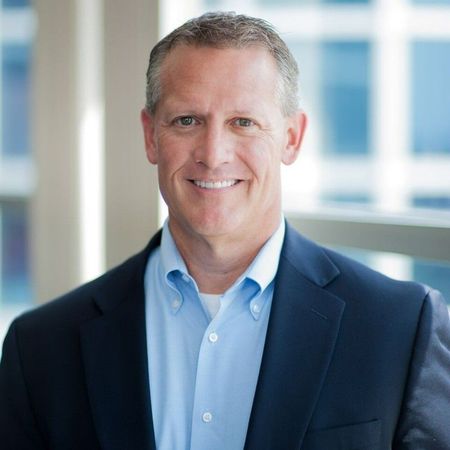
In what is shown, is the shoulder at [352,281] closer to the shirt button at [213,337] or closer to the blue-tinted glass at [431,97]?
the shirt button at [213,337]

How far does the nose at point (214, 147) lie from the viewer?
1.82 m

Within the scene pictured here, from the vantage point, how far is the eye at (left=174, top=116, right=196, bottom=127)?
1.86m

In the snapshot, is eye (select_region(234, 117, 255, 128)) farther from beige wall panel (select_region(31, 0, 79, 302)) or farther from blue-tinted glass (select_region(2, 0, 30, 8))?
blue-tinted glass (select_region(2, 0, 30, 8))

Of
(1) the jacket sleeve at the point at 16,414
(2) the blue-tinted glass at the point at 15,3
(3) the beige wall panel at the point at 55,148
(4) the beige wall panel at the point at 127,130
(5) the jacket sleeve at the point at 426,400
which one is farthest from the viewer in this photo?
(2) the blue-tinted glass at the point at 15,3

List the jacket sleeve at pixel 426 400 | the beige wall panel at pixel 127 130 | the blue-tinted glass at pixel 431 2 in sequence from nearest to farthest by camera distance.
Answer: the jacket sleeve at pixel 426 400 → the blue-tinted glass at pixel 431 2 → the beige wall panel at pixel 127 130

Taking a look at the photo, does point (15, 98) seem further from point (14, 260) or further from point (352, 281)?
point (352, 281)

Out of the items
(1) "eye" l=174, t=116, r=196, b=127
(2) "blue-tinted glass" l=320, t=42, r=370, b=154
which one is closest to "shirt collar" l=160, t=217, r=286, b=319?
(1) "eye" l=174, t=116, r=196, b=127

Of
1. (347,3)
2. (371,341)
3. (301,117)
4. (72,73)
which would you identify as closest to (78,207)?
(72,73)

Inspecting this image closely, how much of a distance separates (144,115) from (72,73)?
3.94ft

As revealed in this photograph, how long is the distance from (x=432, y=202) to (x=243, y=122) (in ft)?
2.26

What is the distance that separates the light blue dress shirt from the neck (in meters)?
0.02

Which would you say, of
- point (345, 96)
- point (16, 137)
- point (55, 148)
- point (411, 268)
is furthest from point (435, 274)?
point (16, 137)

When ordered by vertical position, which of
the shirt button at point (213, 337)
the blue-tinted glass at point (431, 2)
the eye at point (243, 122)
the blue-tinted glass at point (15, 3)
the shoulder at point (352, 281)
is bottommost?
the shirt button at point (213, 337)

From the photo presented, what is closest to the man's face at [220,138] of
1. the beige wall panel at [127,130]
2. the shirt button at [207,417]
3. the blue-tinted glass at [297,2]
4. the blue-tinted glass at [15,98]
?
the shirt button at [207,417]
